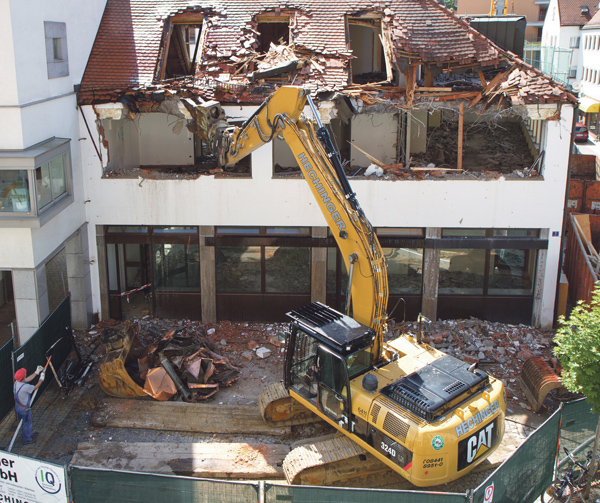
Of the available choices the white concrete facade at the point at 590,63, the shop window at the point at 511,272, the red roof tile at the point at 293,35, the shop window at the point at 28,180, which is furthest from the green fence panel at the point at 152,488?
the white concrete facade at the point at 590,63

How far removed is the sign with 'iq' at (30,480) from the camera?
8.09m

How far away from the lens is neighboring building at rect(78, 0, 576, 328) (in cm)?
1432

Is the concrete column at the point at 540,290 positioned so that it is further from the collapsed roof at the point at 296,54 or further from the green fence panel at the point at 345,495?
the green fence panel at the point at 345,495

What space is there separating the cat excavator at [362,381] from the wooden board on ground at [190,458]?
0.83 metres

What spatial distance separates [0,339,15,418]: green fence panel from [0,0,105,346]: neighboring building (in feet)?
3.34

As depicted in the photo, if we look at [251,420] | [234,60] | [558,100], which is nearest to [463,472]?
[251,420]

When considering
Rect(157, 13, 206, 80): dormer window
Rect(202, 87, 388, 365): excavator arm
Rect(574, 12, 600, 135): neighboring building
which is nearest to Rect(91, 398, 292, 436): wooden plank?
Rect(202, 87, 388, 365): excavator arm

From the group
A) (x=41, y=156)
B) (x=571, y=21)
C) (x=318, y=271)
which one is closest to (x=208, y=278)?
(x=318, y=271)

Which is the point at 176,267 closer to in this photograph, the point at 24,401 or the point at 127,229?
the point at 127,229

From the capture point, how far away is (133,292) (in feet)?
52.1

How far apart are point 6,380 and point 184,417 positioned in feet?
10.7

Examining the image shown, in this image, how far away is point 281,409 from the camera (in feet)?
36.0

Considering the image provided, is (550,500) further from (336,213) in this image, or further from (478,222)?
(478,222)

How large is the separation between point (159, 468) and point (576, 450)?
22.2 feet
